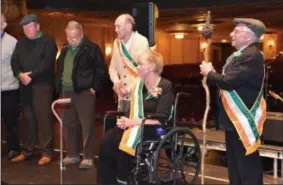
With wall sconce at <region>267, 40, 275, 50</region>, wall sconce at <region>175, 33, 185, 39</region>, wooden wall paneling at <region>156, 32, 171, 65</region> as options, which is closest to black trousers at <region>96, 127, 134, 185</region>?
wall sconce at <region>175, 33, 185, 39</region>

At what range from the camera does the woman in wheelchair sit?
11.2 feet

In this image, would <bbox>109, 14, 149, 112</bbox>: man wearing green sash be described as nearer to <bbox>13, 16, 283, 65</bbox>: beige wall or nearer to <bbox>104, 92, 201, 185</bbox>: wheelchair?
<bbox>104, 92, 201, 185</bbox>: wheelchair

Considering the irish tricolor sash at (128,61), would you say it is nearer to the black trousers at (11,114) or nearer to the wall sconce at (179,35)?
the black trousers at (11,114)

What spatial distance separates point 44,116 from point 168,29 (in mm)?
8412

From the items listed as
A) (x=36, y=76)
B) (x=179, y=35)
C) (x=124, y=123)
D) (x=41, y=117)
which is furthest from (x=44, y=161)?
(x=179, y=35)

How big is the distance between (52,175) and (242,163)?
5.71ft

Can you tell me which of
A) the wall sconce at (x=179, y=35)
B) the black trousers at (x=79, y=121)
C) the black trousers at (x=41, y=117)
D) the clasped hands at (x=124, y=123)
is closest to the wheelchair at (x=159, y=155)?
the clasped hands at (x=124, y=123)

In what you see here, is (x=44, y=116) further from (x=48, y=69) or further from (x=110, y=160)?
(x=110, y=160)

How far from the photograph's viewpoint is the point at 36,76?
4.23 meters

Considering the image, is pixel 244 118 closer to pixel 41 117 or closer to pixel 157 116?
pixel 157 116

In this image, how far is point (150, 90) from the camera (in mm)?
3471

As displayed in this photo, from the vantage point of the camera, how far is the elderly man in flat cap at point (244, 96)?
116 inches

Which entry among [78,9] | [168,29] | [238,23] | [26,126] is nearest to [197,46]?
[168,29]

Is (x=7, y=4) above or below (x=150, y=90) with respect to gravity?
above
